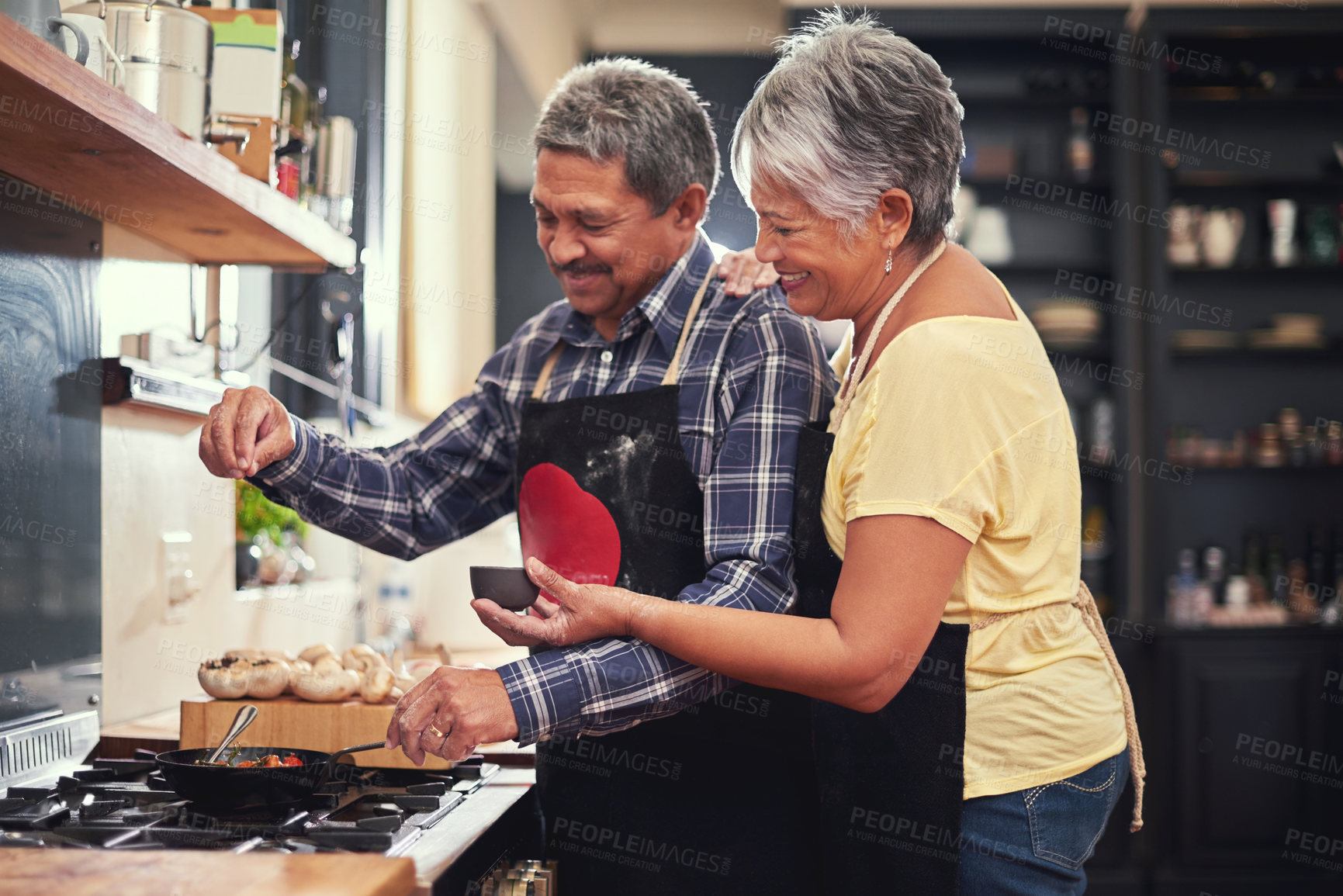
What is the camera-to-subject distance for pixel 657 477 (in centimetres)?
135

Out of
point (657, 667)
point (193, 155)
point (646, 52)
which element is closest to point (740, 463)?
point (657, 667)

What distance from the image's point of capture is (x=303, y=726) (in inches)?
56.0

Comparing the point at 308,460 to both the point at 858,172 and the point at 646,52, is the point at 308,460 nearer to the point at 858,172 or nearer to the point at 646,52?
the point at 858,172

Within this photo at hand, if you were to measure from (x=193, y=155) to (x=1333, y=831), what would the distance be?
3.66 meters

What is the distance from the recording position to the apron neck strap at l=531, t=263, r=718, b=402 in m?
1.39

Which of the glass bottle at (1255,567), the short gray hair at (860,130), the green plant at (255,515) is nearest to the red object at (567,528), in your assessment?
the short gray hair at (860,130)

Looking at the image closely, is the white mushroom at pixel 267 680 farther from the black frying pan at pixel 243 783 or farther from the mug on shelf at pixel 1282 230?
the mug on shelf at pixel 1282 230

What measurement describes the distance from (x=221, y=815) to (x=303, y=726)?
0.93 feet

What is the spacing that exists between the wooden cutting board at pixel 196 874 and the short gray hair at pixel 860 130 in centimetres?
74

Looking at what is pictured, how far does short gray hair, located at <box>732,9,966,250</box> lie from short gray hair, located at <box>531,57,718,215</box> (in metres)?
0.19

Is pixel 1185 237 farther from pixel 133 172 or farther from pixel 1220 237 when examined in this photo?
pixel 133 172

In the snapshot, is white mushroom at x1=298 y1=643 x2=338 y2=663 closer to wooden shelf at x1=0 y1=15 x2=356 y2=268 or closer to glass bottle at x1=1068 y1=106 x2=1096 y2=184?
wooden shelf at x1=0 y1=15 x2=356 y2=268

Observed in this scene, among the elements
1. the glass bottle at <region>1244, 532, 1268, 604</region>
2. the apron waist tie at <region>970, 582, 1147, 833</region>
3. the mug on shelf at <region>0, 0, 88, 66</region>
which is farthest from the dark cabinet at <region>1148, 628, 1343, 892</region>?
the mug on shelf at <region>0, 0, 88, 66</region>

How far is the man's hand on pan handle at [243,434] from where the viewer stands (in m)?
1.29
